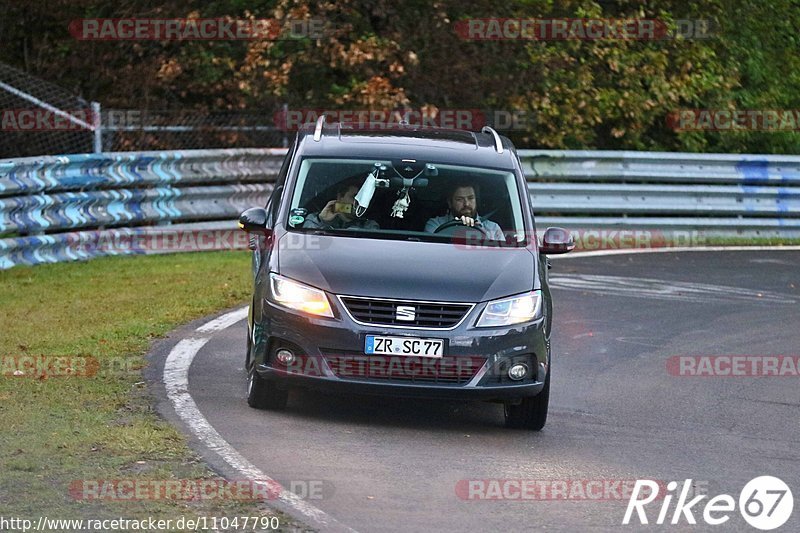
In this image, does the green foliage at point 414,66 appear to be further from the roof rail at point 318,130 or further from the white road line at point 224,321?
the roof rail at point 318,130

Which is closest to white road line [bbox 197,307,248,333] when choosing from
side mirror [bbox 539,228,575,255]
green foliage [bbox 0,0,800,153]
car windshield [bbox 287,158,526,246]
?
car windshield [bbox 287,158,526,246]

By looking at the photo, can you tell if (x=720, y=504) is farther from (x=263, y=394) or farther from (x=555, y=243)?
(x=263, y=394)

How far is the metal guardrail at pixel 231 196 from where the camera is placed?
16.8 meters

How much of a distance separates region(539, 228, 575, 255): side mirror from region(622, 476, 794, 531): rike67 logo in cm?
223

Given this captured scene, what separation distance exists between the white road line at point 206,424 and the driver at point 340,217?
4.56ft

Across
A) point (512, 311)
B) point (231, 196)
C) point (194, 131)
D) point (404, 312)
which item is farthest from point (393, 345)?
point (194, 131)

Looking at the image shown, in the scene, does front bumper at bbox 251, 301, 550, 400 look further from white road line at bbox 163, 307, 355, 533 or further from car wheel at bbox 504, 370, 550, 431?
white road line at bbox 163, 307, 355, 533

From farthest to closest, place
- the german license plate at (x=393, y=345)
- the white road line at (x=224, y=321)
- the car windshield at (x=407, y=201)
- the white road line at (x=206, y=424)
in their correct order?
the white road line at (x=224, y=321) < the car windshield at (x=407, y=201) < the german license plate at (x=393, y=345) < the white road line at (x=206, y=424)

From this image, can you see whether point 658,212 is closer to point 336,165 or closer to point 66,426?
point 336,165

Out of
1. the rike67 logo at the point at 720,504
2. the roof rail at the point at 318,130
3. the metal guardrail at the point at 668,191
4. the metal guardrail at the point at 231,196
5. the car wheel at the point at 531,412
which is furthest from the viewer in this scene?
the metal guardrail at the point at 668,191

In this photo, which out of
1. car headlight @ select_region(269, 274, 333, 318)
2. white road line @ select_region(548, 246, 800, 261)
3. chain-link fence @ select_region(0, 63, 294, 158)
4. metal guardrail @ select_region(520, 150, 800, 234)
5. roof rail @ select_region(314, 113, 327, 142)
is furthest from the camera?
metal guardrail @ select_region(520, 150, 800, 234)

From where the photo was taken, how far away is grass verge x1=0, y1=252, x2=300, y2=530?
681 cm

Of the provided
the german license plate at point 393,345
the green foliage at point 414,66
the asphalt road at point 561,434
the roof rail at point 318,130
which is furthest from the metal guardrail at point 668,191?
the german license plate at point 393,345

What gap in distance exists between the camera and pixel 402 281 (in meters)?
8.77
